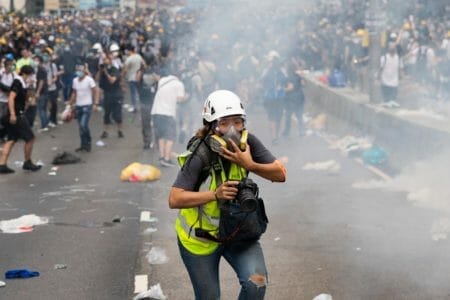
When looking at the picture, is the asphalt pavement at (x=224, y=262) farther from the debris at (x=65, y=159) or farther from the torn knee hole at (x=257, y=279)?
the torn knee hole at (x=257, y=279)

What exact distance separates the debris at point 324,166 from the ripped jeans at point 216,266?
358 inches

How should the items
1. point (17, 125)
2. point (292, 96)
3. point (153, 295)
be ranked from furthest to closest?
point (292, 96) < point (17, 125) < point (153, 295)

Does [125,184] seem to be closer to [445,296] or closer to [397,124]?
[397,124]

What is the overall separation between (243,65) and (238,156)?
1522 centimetres

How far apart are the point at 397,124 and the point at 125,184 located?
181 inches

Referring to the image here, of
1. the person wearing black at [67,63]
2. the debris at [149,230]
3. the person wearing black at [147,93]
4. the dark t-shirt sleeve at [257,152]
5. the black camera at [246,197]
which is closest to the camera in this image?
the black camera at [246,197]

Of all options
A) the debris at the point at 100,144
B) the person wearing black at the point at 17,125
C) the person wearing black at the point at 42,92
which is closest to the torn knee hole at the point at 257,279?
the person wearing black at the point at 17,125

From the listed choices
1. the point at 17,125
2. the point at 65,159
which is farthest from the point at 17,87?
the point at 65,159

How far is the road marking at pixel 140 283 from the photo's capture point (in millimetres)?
7465

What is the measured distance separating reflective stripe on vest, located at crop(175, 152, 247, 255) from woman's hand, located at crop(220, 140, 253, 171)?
0.12 metres

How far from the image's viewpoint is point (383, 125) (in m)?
16.0

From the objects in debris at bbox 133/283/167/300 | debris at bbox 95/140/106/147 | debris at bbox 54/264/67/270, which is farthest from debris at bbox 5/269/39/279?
debris at bbox 95/140/106/147

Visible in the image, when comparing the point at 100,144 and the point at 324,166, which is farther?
the point at 100,144

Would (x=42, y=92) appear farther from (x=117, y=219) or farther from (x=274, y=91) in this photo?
(x=117, y=219)
